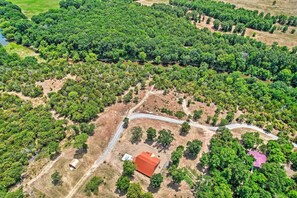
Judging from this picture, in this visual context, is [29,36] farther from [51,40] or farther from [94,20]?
[94,20]

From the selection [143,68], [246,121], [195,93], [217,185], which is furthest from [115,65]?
[217,185]

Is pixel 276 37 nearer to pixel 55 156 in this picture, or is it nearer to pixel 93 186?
pixel 93 186

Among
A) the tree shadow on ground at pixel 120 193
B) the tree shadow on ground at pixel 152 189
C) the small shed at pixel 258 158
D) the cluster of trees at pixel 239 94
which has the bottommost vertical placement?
Result: the tree shadow on ground at pixel 120 193

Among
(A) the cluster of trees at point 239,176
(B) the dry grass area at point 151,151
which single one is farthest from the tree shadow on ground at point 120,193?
(A) the cluster of trees at point 239,176

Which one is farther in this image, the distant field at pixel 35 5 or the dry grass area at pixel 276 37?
the distant field at pixel 35 5

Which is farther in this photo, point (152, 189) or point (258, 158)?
point (258, 158)

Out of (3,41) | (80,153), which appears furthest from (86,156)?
(3,41)

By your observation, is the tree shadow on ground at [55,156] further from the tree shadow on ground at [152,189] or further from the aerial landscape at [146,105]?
the tree shadow on ground at [152,189]
